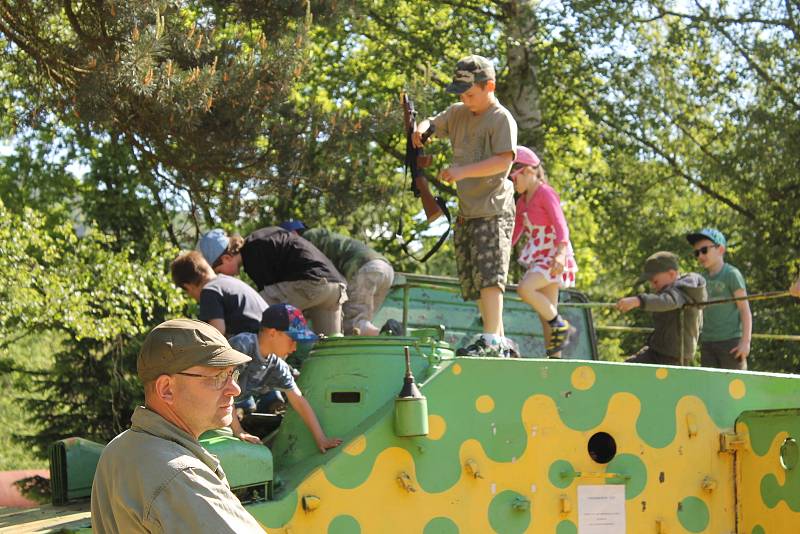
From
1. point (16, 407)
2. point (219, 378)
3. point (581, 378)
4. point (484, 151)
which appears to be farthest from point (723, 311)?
point (16, 407)

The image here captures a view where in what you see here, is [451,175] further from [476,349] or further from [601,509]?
[601,509]

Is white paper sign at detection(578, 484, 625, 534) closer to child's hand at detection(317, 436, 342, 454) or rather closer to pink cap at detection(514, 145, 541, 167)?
child's hand at detection(317, 436, 342, 454)

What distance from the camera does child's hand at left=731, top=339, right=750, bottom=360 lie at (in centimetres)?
782

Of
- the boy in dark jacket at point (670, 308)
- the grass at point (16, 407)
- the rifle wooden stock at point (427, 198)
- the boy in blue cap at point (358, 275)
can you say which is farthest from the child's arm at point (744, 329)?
the grass at point (16, 407)

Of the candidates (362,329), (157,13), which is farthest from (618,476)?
(157,13)

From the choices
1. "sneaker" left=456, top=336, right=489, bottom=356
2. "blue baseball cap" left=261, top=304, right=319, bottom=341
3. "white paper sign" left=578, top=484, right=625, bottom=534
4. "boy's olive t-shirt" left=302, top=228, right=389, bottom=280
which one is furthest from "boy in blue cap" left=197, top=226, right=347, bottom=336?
"white paper sign" left=578, top=484, right=625, bottom=534

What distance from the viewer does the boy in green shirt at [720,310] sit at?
7.98m

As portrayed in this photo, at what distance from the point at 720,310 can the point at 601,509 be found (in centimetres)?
318

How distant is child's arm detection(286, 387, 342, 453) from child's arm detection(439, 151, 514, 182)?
141cm

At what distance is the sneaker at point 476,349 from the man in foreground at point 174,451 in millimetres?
2768

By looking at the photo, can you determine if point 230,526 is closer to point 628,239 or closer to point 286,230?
point 286,230

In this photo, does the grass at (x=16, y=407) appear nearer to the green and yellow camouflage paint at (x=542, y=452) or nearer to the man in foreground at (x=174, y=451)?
the green and yellow camouflage paint at (x=542, y=452)

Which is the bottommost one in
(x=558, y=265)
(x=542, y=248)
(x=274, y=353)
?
(x=274, y=353)

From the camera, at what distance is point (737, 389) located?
543cm
